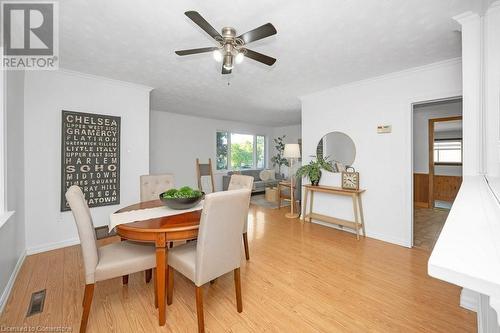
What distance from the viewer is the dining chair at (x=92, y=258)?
1.46 m

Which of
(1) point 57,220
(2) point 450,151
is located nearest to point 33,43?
(1) point 57,220

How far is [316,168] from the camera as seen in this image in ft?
12.5

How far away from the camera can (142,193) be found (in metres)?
2.71

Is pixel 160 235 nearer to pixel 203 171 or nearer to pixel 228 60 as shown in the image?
pixel 228 60

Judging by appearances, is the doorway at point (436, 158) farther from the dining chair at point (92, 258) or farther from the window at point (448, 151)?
the dining chair at point (92, 258)

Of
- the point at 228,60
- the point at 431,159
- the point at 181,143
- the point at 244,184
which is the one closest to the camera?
the point at 228,60

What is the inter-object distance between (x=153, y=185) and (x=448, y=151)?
21.3 ft

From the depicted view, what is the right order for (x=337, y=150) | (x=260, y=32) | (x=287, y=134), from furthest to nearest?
(x=287, y=134), (x=337, y=150), (x=260, y=32)

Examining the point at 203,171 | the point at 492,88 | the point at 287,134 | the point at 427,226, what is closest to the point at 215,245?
the point at 492,88

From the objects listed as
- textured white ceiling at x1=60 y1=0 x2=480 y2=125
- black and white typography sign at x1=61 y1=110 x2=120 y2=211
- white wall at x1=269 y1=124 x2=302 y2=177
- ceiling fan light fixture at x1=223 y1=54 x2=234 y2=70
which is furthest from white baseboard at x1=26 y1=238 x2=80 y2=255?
white wall at x1=269 y1=124 x2=302 y2=177

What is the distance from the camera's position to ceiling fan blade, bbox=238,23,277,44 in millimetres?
1467

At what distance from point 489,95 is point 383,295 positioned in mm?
1878

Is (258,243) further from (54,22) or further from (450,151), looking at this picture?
(450,151)

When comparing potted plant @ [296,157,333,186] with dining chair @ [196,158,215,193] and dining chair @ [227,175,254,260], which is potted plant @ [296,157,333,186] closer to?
dining chair @ [227,175,254,260]
